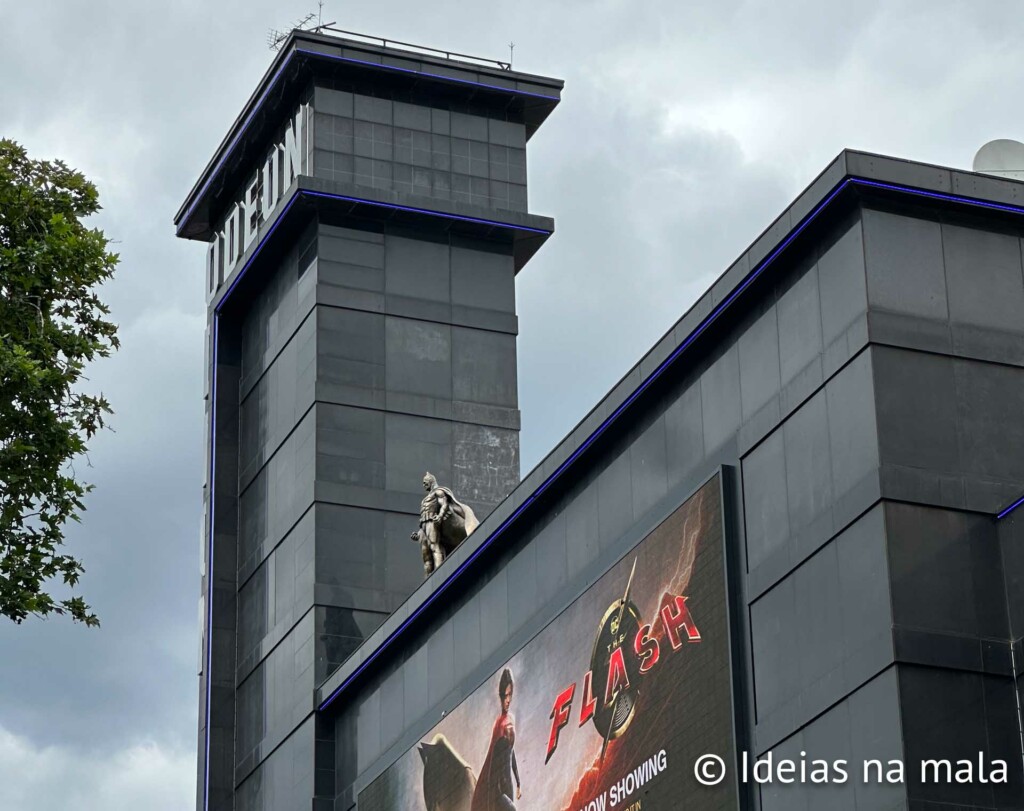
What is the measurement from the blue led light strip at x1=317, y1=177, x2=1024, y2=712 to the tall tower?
8.03 metres

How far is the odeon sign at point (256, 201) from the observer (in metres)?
69.9

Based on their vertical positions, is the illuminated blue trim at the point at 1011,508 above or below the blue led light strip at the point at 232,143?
below

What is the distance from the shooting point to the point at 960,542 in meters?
35.7

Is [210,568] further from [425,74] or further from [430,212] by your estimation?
[425,74]

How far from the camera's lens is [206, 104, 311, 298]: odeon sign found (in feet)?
229

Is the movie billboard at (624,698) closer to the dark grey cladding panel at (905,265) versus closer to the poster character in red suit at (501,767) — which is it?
the poster character in red suit at (501,767)

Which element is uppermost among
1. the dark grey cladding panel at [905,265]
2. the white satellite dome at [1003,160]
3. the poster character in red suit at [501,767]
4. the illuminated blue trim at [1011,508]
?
the white satellite dome at [1003,160]

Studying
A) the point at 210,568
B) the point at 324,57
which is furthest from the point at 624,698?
the point at 324,57

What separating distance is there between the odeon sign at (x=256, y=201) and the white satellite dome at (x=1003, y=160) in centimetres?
3234

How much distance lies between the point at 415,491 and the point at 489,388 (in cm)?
470

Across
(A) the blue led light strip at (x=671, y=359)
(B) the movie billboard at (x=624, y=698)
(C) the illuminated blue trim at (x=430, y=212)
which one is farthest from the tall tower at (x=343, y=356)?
(B) the movie billboard at (x=624, y=698)

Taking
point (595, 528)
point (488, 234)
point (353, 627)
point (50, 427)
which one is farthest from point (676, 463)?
point (488, 234)

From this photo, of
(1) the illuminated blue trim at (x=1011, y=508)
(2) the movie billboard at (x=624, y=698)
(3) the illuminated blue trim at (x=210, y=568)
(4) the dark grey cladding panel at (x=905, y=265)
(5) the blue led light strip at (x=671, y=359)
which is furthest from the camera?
(3) the illuminated blue trim at (x=210, y=568)

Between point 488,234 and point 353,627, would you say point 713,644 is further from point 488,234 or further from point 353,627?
point 488,234
